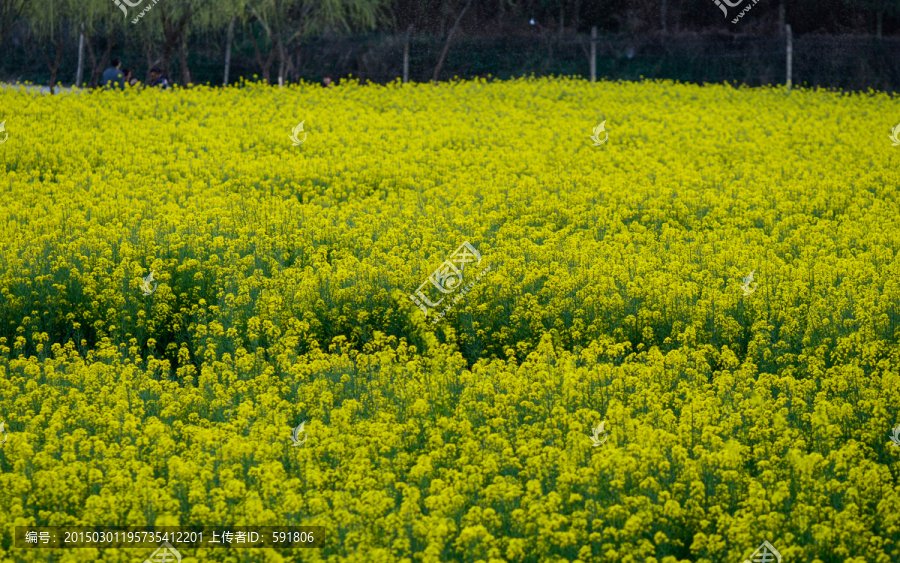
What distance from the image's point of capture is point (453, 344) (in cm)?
684

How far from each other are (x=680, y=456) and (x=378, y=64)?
96.8 feet

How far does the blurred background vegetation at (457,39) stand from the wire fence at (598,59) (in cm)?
4

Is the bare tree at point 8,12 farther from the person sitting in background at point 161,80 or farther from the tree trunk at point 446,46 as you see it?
the tree trunk at point 446,46

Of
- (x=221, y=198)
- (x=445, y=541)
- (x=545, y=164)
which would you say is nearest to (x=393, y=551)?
(x=445, y=541)

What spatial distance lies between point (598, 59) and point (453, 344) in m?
25.6

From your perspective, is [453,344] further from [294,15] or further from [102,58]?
Result: [102,58]

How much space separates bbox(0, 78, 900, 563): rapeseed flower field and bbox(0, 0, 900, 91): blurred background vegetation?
39.6 feet

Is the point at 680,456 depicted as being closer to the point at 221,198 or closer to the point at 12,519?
the point at 12,519

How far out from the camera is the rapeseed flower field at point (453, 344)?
4504 millimetres

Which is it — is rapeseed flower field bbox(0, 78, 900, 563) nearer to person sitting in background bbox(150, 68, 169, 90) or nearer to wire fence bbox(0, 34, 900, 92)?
person sitting in background bbox(150, 68, 169, 90)

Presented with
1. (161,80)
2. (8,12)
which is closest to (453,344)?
(161,80)

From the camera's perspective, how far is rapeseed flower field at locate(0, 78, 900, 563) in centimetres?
450

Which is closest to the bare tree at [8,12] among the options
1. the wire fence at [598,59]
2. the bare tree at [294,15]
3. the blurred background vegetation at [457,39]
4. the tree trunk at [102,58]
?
the blurred background vegetation at [457,39]

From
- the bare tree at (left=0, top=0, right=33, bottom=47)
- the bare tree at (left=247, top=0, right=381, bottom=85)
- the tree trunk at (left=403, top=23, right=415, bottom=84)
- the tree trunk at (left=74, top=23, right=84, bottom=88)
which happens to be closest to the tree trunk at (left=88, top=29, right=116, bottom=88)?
the tree trunk at (left=74, top=23, right=84, bottom=88)
